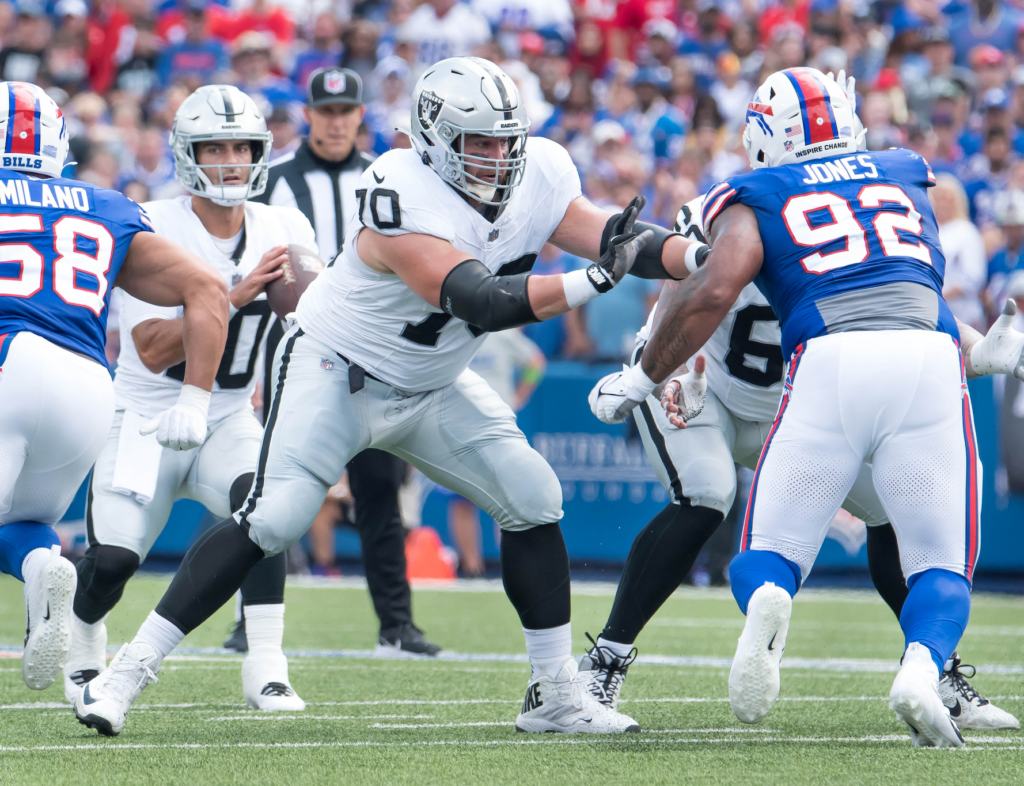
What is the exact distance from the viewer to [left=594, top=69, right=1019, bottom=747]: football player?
127 inches

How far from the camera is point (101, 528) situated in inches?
169

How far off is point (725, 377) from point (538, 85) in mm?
8035

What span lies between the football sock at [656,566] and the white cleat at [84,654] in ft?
5.41

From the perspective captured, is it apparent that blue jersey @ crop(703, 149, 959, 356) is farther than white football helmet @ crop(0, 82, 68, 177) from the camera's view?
No

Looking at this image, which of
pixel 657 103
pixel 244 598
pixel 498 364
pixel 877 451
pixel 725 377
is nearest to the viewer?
pixel 877 451

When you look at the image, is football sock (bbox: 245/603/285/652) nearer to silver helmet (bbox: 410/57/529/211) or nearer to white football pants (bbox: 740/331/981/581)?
silver helmet (bbox: 410/57/529/211)

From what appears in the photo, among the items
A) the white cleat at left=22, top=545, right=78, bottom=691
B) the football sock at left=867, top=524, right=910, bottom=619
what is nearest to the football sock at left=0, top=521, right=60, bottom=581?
the white cleat at left=22, top=545, right=78, bottom=691

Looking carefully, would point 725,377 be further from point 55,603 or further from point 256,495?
point 55,603

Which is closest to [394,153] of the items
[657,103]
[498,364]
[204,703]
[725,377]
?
[725,377]

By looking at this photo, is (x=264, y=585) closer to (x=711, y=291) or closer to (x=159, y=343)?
(x=159, y=343)

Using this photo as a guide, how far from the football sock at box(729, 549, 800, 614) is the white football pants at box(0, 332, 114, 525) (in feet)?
5.64

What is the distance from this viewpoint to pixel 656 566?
3945 millimetres

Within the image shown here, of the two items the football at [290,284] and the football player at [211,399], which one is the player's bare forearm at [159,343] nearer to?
the football player at [211,399]

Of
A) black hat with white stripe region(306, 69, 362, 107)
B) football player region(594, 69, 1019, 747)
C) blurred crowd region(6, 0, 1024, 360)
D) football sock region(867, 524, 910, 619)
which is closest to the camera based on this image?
football player region(594, 69, 1019, 747)
